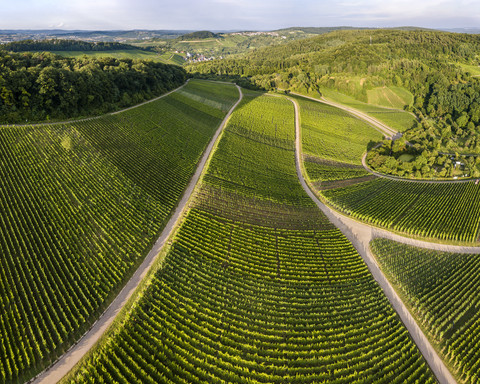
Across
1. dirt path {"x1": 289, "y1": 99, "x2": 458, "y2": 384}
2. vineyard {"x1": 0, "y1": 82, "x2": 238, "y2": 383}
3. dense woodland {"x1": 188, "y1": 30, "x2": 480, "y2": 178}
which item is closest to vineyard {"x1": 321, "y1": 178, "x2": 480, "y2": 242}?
dirt path {"x1": 289, "y1": 99, "x2": 458, "y2": 384}

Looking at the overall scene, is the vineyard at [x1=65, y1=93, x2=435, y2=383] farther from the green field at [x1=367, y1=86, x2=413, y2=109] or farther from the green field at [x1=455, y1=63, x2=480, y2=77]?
the green field at [x1=455, y1=63, x2=480, y2=77]

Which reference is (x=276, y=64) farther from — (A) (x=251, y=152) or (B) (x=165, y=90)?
(A) (x=251, y=152)

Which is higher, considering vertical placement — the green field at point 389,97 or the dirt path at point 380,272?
the green field at point 389,97

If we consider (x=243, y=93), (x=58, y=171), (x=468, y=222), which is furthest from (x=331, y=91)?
(x=58, y=171)

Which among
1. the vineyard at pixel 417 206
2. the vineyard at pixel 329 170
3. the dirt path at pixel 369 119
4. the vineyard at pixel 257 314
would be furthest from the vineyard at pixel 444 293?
the dirt path at pixel 369 119

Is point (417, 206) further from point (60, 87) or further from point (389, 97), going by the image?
point (389, 97)

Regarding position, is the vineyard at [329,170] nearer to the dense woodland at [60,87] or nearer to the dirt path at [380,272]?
the dirt path at [380,272]
